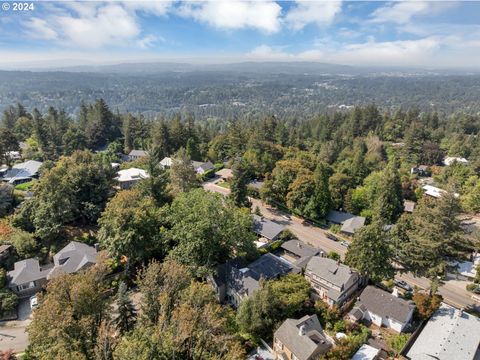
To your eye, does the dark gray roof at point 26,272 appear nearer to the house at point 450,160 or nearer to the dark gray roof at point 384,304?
the dark gray roof at point 384,304

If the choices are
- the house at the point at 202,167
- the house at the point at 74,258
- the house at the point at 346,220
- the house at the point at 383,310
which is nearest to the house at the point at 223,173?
the house at the point at 202,167

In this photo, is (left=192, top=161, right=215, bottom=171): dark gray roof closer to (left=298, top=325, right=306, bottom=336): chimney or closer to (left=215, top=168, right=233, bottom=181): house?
(left=215, top=168, right=233, bottom=181): house

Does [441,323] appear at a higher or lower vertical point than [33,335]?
lower

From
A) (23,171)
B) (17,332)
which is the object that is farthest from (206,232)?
(23,171)

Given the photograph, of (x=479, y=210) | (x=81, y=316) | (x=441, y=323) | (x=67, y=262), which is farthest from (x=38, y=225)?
(x=479, y=210)

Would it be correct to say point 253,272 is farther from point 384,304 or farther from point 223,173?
point 223,173

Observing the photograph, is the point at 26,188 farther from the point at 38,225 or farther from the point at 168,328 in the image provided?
the point at 168,328
